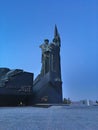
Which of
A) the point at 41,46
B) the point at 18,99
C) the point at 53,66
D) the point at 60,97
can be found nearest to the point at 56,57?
the point at 53,66

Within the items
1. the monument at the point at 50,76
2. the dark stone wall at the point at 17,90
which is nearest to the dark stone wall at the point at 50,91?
the monument at the point at 50,76

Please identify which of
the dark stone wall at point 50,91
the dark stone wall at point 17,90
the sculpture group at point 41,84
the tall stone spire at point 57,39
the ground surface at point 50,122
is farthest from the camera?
the tall stone spire at point 57,39

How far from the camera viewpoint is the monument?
3546 inches

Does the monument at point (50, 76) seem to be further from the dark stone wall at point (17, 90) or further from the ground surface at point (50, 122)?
the ground surface at point (50, 122)

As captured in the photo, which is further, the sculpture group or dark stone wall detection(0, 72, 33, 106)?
dark stone wall detection(0, 72, 33, 106)

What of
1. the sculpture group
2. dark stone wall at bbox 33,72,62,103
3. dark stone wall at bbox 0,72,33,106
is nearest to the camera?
dark stone wall at bbox 33,72,62,103

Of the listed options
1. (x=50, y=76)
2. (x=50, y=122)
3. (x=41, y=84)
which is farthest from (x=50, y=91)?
(x=50, y=122)

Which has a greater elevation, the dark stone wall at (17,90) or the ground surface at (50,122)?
the dark stone wall at (17,90)

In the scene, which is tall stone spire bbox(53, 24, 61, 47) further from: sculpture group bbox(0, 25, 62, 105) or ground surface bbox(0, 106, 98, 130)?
ground surface bbox(0, 106, 98, 130)

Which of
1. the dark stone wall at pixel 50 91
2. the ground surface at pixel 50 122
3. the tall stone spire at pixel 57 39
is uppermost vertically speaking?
the tall stone spire at pixel 57 39

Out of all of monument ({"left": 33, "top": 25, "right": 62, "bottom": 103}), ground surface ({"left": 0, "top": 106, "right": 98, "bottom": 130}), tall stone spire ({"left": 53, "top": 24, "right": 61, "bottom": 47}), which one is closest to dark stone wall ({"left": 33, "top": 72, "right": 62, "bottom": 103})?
monument ({"left": 33, "top": 25, "right": 62, "bottom": 103})

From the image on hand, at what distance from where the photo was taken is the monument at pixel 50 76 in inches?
3546

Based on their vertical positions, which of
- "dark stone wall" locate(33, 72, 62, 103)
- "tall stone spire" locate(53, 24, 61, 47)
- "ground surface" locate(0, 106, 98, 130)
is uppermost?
"tall stone spire" locate(53, 24, 61, 47)

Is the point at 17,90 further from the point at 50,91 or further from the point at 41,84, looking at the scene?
the point at 50,91
